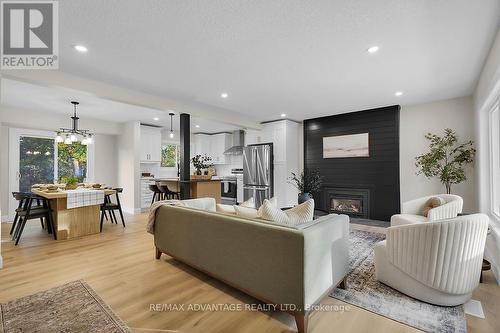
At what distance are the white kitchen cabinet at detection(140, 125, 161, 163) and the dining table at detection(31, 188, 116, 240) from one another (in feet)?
8.68

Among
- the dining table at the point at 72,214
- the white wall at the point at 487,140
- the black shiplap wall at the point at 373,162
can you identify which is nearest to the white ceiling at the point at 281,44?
the white wall at the point at 487,140

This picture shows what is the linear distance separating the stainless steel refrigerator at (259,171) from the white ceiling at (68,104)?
1870mm

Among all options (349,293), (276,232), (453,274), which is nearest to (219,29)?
(276,232)

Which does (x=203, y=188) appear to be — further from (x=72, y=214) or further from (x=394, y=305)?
(x=394, y=305)

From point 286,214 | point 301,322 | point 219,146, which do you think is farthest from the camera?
point 219,146

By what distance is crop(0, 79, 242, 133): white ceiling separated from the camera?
379cm

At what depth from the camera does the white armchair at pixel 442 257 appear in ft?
5.84

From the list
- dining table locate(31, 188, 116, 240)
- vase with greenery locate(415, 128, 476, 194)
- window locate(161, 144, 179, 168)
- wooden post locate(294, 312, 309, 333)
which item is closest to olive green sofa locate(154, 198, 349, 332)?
wooden post locate(294, 312, 309, 333)

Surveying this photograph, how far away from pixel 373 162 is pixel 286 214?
153 inches

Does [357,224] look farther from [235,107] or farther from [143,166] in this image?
[143,166]

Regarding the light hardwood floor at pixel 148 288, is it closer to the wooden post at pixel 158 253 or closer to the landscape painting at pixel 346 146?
the wooden post at pixel 158 253

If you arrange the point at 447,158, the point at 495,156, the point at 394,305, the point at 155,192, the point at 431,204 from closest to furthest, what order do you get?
the point at 394,305, the point at 495,156, the point at 431,204, the point at 447,158, the point at 155,192

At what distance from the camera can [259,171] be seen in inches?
252

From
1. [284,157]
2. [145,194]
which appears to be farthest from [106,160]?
[284,157]
